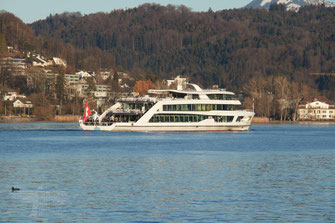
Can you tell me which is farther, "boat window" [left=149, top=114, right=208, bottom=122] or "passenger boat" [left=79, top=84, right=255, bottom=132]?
"boat window" [left=149, top=114, right=208, bottom=122]

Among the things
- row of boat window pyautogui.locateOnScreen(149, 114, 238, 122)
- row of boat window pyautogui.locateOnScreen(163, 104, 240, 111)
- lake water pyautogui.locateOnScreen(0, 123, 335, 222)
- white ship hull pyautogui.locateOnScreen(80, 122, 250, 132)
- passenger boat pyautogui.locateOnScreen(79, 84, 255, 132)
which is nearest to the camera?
lake water pyautogui.locateOnScreen(0, 123, 335, 222)

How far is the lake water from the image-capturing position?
28844 millimetres

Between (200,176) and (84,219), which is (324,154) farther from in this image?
(84,219)

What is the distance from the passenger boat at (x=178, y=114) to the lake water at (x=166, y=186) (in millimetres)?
36973

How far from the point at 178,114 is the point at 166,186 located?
64121mm

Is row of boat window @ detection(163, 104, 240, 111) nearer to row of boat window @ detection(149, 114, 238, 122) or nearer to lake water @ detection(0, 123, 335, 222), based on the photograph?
Result: row of boat window @ detection(149, 114, 238, 122)

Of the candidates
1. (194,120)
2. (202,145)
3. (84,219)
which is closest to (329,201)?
(84,219)

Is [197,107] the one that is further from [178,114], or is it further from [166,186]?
[166,186]

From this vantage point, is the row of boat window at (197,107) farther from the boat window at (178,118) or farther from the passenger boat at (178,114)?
the boat window at (178,118)

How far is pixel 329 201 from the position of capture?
3216 centimetres

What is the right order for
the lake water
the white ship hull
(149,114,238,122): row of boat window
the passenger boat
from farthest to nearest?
(149,114,238,122): row of boat window, the white ship hull, the passenger boat, the lake water

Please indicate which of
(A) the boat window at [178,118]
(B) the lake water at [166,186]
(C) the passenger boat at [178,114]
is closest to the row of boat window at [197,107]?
(C) the passenger boat at [178,114]

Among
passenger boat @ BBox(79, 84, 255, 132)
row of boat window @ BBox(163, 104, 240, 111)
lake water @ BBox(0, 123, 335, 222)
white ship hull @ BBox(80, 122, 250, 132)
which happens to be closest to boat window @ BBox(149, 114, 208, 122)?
passenger boat @ BBox(79, 84, 255, 132)

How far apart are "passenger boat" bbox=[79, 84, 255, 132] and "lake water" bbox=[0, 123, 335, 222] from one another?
36973mm
